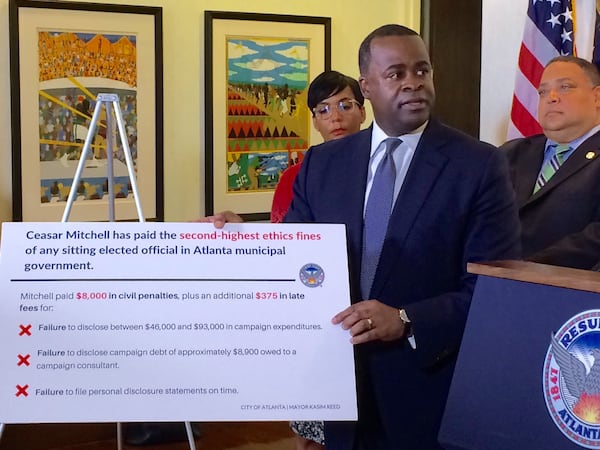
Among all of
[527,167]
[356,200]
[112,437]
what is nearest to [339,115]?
[527,167]

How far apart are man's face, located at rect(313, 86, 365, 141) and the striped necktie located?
69cm

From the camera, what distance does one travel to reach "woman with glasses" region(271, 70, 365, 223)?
9.52 ft

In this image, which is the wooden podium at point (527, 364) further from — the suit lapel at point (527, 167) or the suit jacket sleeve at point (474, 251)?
the suit lapel at point (527, 167)

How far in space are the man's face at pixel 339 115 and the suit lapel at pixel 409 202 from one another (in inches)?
41.5

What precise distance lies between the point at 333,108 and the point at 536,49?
122cm

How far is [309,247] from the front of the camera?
1.90 metres

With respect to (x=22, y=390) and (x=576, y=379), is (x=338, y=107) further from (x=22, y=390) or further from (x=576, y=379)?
(x=576, y=379)

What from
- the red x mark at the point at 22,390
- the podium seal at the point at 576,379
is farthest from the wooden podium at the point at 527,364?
the red x mark at the point at 22,390

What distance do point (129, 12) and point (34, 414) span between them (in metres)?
1.98

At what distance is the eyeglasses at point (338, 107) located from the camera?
294cm

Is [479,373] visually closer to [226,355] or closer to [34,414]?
[226,355]

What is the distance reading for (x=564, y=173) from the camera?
253 centimetres

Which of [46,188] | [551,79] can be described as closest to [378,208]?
[551,79]

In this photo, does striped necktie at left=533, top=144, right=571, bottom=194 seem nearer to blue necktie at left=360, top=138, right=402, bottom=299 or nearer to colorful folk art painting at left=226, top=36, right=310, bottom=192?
blue necktie at left=360, top=138, right=402, bottom=299
